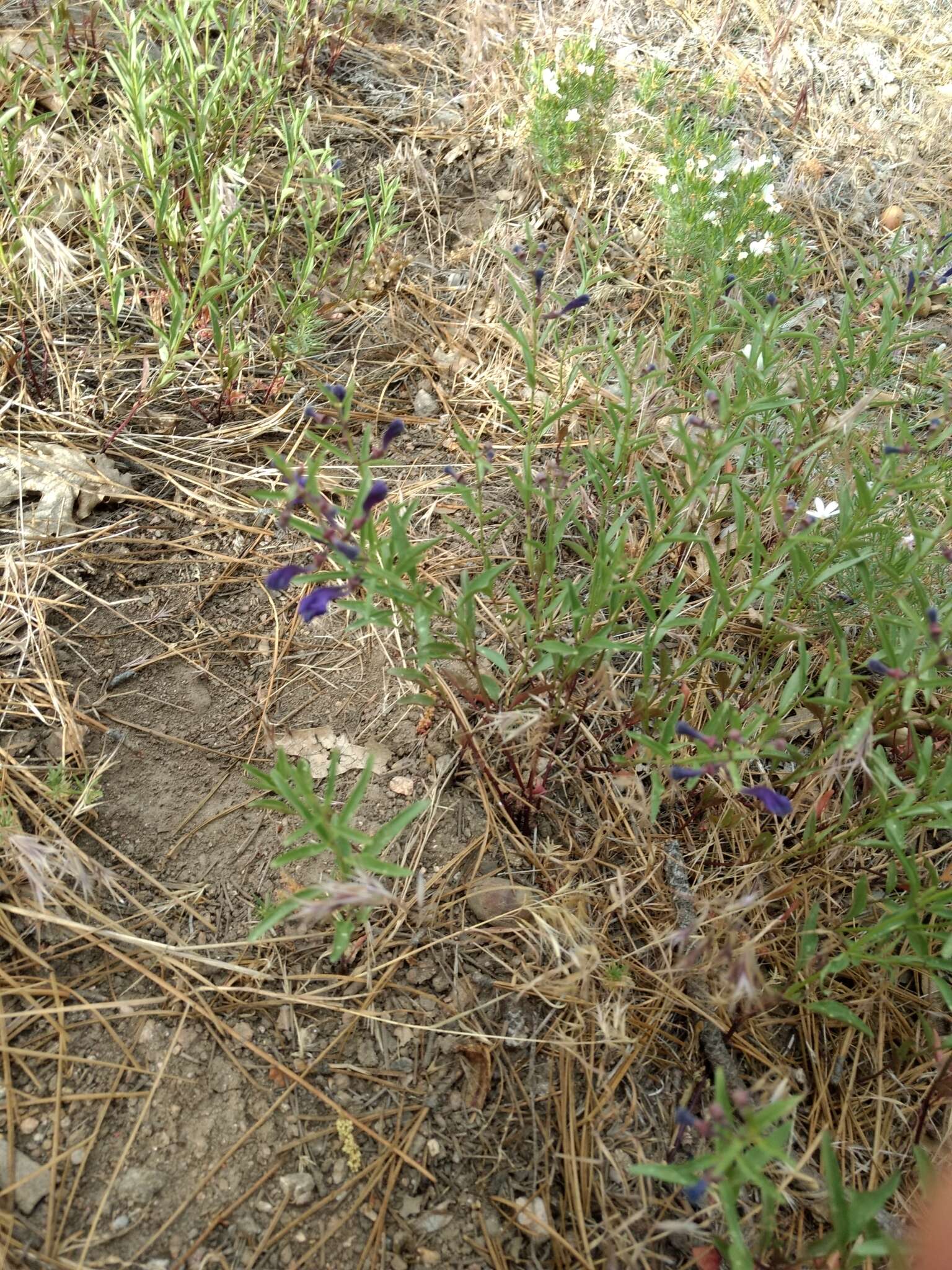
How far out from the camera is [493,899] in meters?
1.93

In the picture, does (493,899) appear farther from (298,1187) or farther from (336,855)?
(298,1187)

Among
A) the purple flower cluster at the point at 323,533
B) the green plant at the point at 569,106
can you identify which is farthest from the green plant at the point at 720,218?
the purple flower cluster at the point at 323,533

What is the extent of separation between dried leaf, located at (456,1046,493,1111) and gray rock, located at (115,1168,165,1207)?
56cm

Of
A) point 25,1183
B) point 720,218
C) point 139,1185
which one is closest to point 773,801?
point 139,1185

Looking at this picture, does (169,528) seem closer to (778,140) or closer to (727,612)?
(727,612)

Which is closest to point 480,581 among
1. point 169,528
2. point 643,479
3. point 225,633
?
point 643,479

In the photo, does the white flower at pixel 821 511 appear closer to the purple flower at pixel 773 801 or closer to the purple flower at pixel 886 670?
the purple flower at pixel 886 670

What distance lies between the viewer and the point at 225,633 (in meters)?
2.29

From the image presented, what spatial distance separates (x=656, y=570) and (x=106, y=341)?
180 centimetres

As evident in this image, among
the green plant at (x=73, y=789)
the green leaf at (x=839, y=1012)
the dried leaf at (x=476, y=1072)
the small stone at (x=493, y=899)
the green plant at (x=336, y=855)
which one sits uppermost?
the green plant at (x=336, y=855)

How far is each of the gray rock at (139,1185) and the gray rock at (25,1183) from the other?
12 cm

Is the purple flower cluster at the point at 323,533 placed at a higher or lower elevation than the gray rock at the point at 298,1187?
higher

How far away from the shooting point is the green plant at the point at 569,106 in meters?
3.14

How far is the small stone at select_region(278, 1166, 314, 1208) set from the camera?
156 centimetres
